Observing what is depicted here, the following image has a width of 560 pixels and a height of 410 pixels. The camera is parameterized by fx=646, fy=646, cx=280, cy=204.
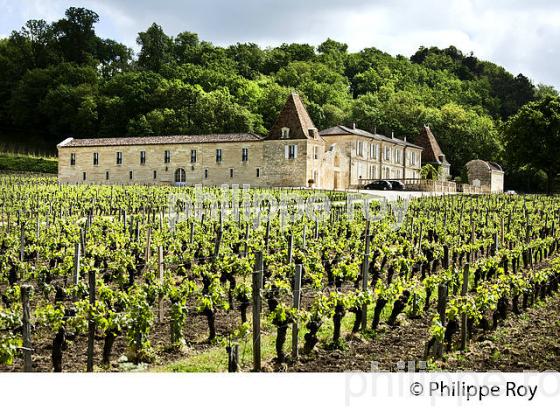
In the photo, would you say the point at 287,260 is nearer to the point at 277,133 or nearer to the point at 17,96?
the point at 17,96

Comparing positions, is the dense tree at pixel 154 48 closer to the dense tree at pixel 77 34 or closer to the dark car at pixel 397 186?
the dense tree at pixel 77 34

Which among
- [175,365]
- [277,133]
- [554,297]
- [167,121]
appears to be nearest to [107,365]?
[175,365]

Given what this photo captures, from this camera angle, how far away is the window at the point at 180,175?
112 feet

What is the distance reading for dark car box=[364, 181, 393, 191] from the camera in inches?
1281

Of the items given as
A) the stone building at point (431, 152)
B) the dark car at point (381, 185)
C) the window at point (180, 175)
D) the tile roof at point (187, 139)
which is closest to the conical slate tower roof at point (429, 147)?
the stone building at point (431, 152)

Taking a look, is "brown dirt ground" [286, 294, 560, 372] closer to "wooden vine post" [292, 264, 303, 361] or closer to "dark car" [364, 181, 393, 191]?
"wooden vine post" [292, 264, 303, 361]

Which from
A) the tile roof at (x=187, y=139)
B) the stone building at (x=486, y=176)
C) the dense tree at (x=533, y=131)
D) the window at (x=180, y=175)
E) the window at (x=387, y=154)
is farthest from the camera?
the window at (x=387, y=154)

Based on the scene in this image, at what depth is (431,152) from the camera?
44.5 meters

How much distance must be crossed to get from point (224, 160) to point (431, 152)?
1741 centimetres

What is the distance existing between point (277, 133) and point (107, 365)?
28225 mm

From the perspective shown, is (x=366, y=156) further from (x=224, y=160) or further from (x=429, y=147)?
(x=224, y=160)

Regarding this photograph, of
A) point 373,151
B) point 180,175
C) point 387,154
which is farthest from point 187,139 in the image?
point 387,154

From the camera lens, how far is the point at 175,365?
5410mm

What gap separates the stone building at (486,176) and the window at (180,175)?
1652 centimetres
